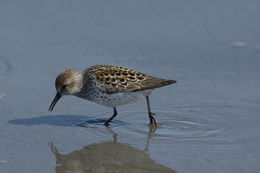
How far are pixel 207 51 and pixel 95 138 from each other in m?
3.90

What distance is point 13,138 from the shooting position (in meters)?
6.99

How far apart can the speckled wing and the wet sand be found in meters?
0.53

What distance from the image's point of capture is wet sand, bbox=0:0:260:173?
21.0 feet

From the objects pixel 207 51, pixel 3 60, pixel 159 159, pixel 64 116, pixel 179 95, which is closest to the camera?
pixel 159 159

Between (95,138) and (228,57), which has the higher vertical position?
(228,57)

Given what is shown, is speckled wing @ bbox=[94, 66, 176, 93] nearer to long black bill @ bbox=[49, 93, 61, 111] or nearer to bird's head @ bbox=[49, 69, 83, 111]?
bird's head @ bbox=[49, 69, 83, 111]

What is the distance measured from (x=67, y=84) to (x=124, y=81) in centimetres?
88

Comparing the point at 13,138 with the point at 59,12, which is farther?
the point at 59,12

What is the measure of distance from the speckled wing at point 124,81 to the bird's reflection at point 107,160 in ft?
3.41

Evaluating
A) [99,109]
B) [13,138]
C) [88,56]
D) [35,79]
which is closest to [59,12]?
[88,56]

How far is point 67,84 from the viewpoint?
7855mm

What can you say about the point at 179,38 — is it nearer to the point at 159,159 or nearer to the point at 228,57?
the point at 228,57

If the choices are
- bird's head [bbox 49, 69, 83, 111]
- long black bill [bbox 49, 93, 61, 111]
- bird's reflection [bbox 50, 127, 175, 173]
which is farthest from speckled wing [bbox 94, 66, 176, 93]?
bird's reflection [bbox 50, 127, 175, 173]

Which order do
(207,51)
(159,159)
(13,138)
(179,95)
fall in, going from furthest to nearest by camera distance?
(207,51)
(179,95)
(13,138)
(159,159)
